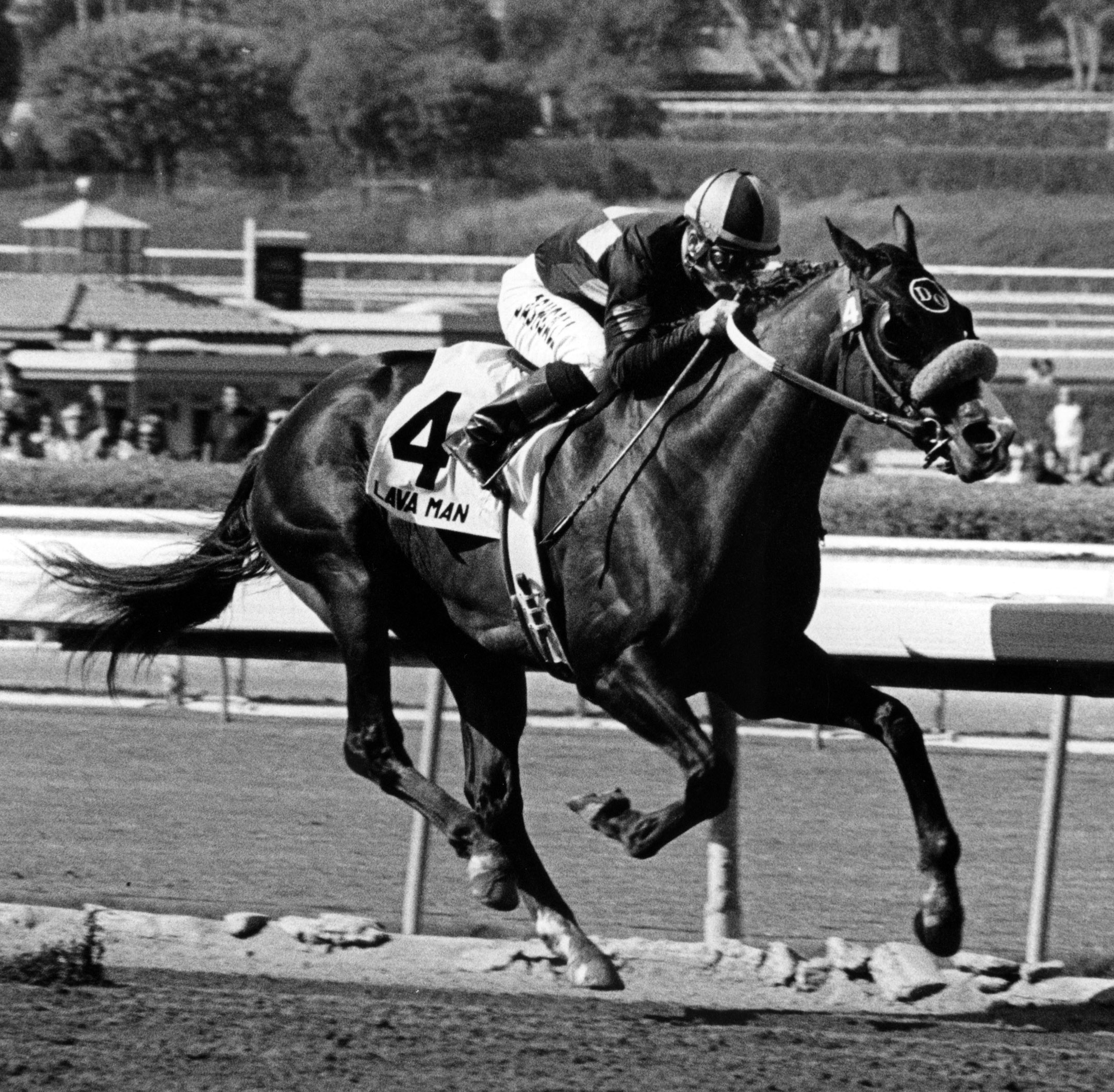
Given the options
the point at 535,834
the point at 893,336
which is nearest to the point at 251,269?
the point at 535,834

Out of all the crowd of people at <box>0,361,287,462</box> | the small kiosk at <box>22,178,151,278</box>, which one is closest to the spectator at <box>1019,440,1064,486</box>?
the crowd of people at <box>0,361,287,462</box>

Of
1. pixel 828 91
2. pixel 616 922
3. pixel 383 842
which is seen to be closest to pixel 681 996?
pixel 616 922

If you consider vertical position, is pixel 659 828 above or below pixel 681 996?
above

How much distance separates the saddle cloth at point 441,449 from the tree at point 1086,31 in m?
68.1

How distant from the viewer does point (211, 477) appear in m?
12.3

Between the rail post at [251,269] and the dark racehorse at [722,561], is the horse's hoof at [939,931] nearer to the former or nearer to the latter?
the dark racehorse at [722,561]

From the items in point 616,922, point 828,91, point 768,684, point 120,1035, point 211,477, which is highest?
point 768,684

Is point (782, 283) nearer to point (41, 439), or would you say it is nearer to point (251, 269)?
point (41, 439)

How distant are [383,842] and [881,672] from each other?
184cm

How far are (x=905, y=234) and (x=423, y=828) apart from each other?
188 cm

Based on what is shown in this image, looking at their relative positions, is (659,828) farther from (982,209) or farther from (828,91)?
(828,91)

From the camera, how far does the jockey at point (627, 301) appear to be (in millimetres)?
4828

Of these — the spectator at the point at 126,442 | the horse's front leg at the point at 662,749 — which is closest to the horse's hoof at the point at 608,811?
the horse's front leg at the point at 662,749

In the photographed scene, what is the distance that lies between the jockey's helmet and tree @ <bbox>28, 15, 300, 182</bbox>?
56.1m
